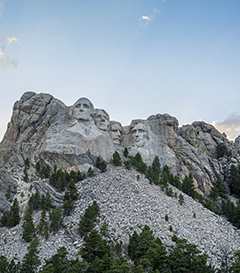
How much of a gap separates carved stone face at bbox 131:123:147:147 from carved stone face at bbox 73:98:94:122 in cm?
1147

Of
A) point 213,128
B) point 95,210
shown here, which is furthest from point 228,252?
point 213,128

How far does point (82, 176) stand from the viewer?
167 feet

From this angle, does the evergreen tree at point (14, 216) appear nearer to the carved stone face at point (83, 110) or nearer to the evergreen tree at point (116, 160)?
the evergreen tree at point (116, 160)

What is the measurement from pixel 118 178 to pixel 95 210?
439 inches

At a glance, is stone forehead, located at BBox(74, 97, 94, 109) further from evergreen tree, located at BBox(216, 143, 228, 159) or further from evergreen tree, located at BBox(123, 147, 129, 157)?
evergreen tree, located at BBox(216, 143, 228, 159)

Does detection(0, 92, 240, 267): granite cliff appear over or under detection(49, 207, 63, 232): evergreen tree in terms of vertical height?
over

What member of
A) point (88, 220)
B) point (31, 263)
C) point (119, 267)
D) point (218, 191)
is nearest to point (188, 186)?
point (218, 191)

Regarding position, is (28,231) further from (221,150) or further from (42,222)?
(221,150)

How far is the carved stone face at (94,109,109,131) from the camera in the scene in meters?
63.0

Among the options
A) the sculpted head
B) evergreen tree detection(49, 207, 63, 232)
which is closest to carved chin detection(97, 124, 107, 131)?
the sculpted head

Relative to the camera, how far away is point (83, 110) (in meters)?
60.7

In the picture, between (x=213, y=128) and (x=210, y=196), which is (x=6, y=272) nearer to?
(x=210, y=196)

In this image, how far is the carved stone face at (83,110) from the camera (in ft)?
197

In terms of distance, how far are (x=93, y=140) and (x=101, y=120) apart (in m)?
7.78
